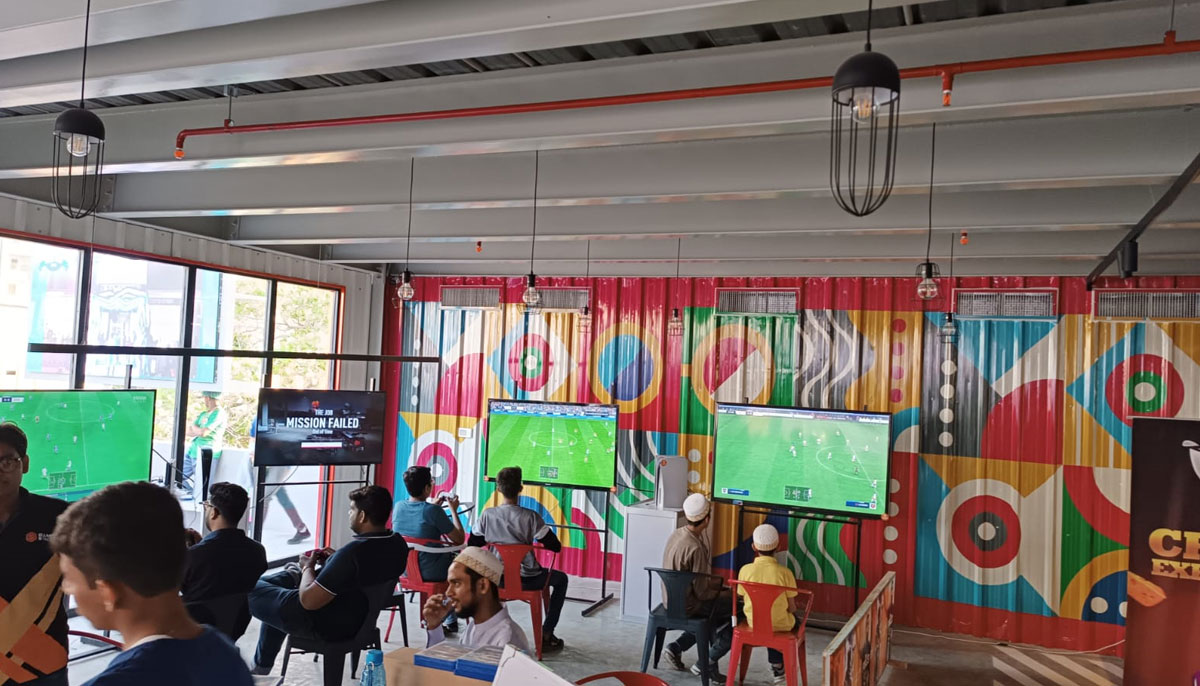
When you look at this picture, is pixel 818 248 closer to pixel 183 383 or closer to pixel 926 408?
pixel 926 408

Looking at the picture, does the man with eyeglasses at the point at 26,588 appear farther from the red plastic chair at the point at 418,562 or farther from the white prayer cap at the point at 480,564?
the red plastic chair at the point at 418,562

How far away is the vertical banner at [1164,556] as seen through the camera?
189 inches

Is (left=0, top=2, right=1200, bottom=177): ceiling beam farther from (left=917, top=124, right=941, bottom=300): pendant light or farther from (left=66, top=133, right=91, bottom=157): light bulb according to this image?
(left=66, top=133, right=91, bottom=157): light bulb

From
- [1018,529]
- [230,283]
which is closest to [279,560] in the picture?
[230,283]

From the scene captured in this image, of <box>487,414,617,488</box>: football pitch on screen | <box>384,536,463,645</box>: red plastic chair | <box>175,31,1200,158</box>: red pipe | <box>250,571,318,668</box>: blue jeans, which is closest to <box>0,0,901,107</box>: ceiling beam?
<box>175,31,1200,158</box>: red pipe

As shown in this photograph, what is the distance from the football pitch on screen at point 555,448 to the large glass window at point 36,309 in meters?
3.64

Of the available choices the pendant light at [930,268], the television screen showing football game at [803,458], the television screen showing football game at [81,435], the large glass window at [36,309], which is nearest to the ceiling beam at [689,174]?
the pendant light at [930,268]

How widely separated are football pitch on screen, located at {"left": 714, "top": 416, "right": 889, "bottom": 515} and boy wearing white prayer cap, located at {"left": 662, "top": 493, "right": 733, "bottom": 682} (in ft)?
4.62

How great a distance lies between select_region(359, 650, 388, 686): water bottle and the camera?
99.8 inches

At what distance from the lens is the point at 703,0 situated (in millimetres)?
2426

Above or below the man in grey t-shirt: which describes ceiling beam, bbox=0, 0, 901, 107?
above

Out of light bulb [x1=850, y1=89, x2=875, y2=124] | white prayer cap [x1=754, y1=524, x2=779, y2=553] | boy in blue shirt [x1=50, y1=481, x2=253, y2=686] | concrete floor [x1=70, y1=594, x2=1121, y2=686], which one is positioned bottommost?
concrete floor [x1=70, y1=594, x2=1121, y2=686]

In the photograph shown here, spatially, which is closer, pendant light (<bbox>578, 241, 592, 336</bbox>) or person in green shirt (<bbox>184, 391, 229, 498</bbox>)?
person in green shirt (<bbox>184, 391, 229, 498</bbox>)

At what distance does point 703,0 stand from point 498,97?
157 centimetres
